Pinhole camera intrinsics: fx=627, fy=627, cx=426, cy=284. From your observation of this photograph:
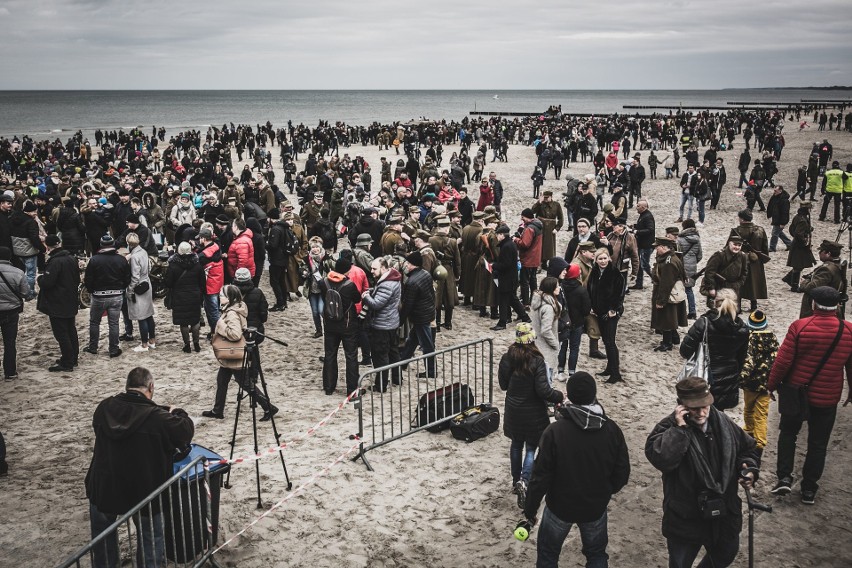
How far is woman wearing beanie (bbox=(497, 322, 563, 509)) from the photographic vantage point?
5.50 m

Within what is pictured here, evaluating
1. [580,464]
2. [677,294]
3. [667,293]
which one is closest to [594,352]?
[667,293]

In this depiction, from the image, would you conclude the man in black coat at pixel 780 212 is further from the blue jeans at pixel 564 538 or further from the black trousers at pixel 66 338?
the black trousers at pixel 66 338

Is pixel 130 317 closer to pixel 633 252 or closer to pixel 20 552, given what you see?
pixel 20 552

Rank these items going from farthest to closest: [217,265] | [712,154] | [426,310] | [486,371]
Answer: [712,154] → [217,265] → [486,371] → [426,310]

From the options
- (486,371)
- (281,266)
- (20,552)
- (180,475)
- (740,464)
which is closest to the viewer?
(740,464)

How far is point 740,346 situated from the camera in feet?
20.3

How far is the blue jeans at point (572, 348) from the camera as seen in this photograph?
8.59 m

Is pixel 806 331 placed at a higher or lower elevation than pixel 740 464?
higher

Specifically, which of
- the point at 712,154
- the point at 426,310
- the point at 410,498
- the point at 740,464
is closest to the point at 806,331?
the point at 740,464

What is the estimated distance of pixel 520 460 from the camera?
5914 mm

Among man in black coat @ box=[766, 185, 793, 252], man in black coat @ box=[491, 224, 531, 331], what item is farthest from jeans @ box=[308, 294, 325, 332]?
man in black coat @ box=[766, 185, 793, 252]

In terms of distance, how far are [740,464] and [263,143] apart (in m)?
43.4

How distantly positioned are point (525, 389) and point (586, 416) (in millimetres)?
1453

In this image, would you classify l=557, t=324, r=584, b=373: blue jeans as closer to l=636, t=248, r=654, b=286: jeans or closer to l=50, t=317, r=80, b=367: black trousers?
l=636, t=248, r=654, b=286: jeans
